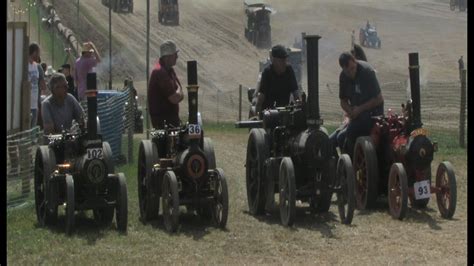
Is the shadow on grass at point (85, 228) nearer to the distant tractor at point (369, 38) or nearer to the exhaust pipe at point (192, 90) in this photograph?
the exhaust pipe at point (192, 90)

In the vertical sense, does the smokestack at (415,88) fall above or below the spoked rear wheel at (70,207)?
above

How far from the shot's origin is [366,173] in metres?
12.7

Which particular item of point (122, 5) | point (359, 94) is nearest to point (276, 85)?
point (359, 94)

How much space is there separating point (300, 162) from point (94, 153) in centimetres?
211

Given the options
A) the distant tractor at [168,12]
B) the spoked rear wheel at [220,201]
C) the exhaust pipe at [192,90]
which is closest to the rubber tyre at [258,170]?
the spoked rear wheel at [220,201]

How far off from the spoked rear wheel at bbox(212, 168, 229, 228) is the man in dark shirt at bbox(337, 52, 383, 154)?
95.5 inches

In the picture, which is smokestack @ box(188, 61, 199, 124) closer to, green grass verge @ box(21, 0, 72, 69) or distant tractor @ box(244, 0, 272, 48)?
green grass verge @ box(21, 0, 72, 69)

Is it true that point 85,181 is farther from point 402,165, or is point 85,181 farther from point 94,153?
point 402,165

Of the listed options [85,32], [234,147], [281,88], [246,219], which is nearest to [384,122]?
[281,88]

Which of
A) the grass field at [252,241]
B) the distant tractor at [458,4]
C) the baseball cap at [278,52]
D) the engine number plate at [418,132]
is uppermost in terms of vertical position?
the distant tractor at [458,4]

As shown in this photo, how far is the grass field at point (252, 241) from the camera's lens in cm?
988

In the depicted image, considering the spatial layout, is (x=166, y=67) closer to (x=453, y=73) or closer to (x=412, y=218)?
(x=412, y=218)

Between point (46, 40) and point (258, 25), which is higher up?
point (258, 25)

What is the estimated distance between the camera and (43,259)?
9.59 metres
